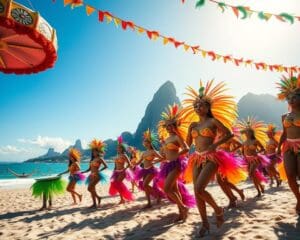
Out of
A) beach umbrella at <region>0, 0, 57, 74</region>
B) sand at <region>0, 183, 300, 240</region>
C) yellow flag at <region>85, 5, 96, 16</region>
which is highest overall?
yellow flag at <region>85, 5, 96, 16</region>

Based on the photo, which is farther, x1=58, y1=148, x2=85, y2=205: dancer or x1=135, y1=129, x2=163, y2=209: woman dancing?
x1=58, y1=148, x2=85, y2=205: dancer

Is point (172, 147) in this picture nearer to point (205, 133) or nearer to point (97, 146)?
point (205, 133)

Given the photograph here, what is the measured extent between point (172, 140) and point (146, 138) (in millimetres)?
2225

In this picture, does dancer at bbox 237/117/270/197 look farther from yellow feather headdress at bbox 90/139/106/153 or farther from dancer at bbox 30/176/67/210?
dancer at bbox 30/176/67/210

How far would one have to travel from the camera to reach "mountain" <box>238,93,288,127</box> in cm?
14262

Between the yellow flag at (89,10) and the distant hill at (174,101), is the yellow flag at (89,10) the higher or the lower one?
the lower one

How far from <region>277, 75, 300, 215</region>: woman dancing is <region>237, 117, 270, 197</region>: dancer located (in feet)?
10.7

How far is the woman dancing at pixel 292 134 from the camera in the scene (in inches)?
192

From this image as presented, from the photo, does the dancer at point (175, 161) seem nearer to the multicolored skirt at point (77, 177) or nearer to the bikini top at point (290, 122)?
the bikini top at point (290, 122)

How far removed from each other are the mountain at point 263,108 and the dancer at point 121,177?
138546mm

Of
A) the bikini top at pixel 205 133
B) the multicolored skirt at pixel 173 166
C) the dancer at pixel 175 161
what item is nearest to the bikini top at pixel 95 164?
the dancer at pixel 175 161

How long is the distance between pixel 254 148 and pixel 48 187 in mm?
6871

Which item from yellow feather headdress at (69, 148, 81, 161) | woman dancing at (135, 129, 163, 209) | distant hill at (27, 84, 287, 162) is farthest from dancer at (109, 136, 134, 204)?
distant hill at (27, 84, 287, 162)

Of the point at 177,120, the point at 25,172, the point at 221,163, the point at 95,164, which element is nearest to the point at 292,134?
the point at 221,163
